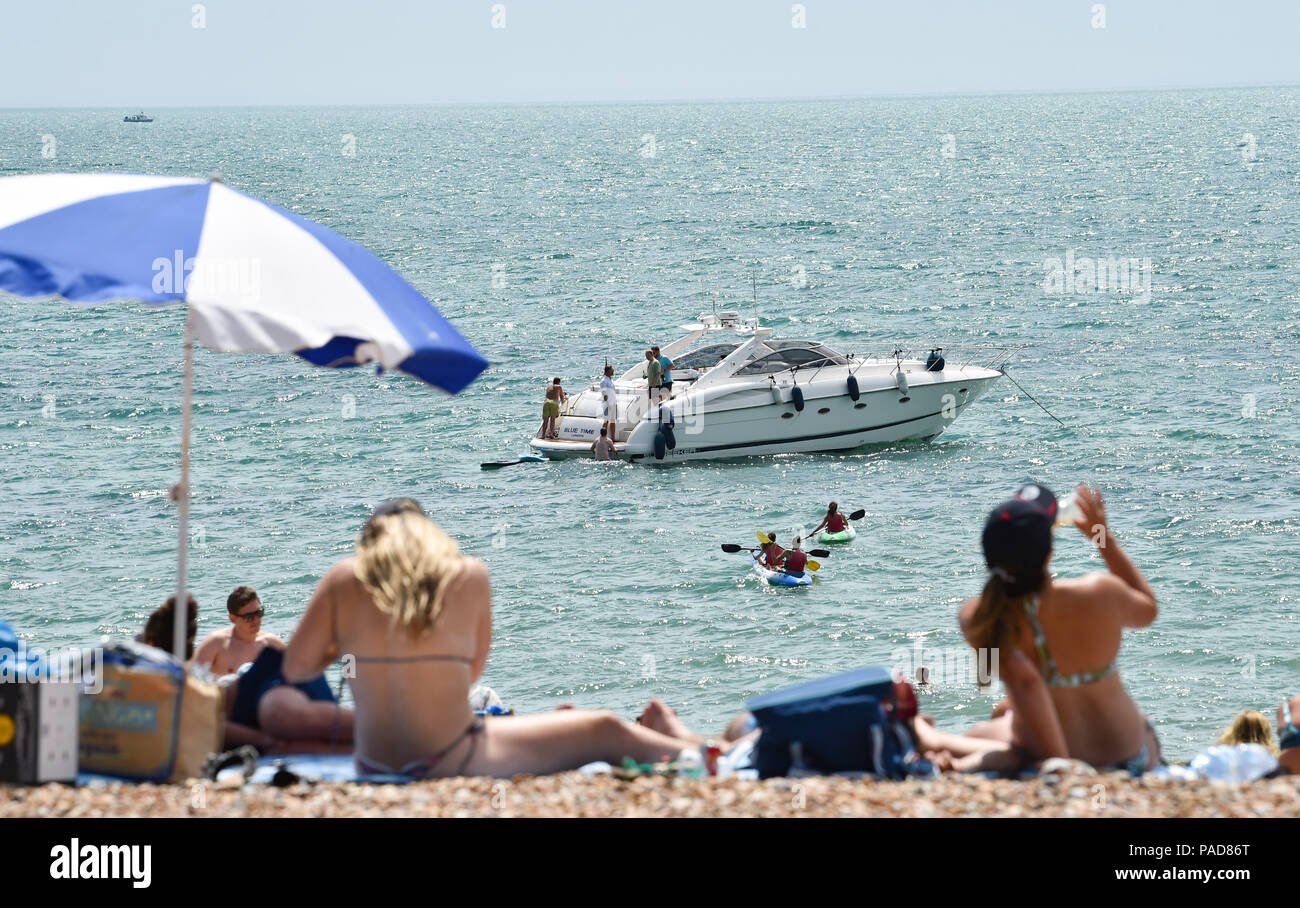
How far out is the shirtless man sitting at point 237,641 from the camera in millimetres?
8820

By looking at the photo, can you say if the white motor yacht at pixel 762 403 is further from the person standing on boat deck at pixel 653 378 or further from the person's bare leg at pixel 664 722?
the person's bare leg at pixel 664 722

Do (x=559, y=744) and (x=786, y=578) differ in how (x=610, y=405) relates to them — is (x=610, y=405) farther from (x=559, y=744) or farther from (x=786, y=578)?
(x=559, y=744)

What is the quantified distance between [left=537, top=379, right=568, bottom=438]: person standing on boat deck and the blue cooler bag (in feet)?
80.7

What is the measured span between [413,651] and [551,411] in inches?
977

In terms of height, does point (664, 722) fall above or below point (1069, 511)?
below

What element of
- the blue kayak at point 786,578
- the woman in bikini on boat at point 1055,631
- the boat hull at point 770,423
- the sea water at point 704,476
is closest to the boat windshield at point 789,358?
the boat hull at point 770,423

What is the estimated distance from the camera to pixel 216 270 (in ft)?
20.9

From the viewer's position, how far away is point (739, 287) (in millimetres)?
66312

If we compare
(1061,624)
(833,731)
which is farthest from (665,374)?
(1061,624)

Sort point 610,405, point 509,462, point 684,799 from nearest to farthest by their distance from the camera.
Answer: point 684,799, point 610,405, point 509,462

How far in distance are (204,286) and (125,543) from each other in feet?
65.8

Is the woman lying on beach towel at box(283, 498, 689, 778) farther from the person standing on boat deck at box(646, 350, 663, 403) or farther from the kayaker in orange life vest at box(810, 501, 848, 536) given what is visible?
the person standing on boat deck at box(646, 350, 663, 403)
